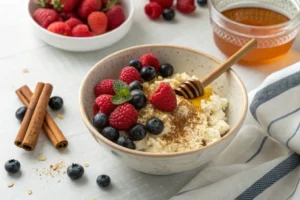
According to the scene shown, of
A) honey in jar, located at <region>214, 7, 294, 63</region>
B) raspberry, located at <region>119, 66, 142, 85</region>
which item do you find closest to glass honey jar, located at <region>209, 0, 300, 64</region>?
honey in jar, located at <region>214, 7, 294, 63</region>

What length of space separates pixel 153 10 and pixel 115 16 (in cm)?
13

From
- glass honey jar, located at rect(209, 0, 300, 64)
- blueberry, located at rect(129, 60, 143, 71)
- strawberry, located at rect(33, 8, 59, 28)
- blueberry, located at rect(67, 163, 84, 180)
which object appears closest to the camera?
blueberry, located at rect(67, 163, 84, 180)

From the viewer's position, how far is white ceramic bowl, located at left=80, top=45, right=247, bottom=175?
989mm

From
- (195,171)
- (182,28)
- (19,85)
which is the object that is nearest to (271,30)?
(182,28)

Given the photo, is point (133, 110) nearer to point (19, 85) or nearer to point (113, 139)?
A: point (113, 139)

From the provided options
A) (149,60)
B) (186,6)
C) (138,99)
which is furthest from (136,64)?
(186,6)

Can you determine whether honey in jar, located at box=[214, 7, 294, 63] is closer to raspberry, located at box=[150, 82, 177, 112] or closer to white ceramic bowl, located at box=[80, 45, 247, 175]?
white ceramic bowl, located at box=[80, 45, 247, 175]

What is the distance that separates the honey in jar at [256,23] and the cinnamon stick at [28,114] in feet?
1.71

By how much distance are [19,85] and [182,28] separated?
0.53 metres

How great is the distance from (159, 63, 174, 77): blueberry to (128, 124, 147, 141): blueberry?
0.73ft

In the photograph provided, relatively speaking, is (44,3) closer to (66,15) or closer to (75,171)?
(66,15)

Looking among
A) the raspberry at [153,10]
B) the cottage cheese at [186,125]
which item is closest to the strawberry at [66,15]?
the raspberry at [153,10]

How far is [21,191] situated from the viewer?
108 cm

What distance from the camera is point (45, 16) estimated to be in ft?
4.81
